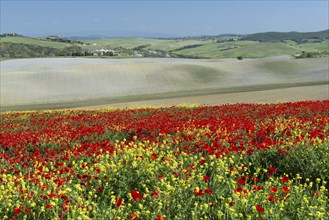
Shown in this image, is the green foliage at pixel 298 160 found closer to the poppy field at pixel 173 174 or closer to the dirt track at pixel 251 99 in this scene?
the poppy field at pixel 173 174

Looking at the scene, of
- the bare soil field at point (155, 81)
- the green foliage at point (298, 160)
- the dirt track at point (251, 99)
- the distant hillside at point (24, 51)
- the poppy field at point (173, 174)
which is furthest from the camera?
the distant hillside at point (24, 51)

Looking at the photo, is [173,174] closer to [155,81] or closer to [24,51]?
[155,81]

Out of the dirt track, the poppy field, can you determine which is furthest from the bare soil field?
the poppy field

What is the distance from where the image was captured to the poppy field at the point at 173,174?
6.57 meters

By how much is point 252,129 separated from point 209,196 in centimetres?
650

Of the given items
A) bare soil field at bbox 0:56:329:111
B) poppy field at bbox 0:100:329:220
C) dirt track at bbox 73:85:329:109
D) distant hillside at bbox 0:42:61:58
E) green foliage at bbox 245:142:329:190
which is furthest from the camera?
distant hillside at bbox 0:42:61:58

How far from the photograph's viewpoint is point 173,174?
8.60 meters

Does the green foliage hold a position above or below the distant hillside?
below

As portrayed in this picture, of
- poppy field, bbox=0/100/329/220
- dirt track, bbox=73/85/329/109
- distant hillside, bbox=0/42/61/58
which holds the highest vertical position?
distant hillside, bbox=0/42/61/58

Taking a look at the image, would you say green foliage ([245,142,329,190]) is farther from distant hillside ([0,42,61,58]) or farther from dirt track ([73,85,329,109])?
distant hillside ([0,42,61,58])

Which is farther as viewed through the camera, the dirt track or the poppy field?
the dirt track

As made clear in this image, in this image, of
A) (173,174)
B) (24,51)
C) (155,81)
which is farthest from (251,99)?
(24,51)

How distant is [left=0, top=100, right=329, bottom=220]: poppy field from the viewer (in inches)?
259

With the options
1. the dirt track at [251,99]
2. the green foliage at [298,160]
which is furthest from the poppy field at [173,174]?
the dirt track at [251,99]
